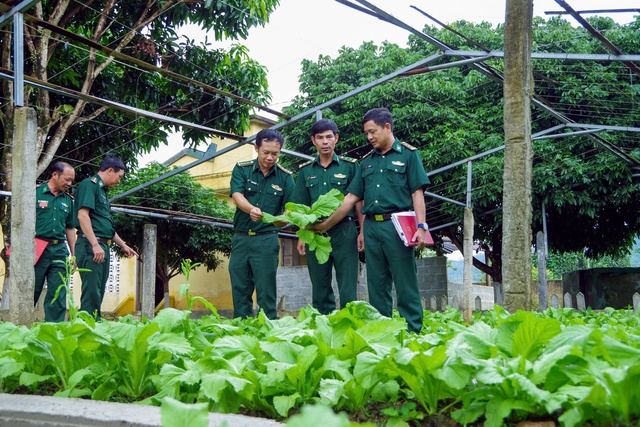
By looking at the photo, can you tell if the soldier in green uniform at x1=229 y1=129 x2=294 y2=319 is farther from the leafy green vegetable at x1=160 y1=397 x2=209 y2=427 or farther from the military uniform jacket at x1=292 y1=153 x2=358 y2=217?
the leafy green vegetable at x1=160 y1=397 x2=209 y2=427

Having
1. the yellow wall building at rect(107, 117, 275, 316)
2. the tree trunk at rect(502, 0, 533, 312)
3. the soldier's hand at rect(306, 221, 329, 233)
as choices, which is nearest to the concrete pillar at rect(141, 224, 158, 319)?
the soldier's hand at rect(306, 221, 329, 233)

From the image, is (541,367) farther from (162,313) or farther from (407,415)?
(162,313)

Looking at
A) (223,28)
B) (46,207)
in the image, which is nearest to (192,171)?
(223,28)

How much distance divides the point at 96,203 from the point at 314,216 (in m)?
2.39

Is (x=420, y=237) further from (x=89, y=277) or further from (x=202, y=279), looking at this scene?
(x=202, y=279)

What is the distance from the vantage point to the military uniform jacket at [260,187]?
6203mm

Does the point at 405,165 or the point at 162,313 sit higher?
the point at 405,165

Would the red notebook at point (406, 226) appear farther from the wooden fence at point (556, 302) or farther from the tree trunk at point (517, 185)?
the wooden fence at point (556, 302)

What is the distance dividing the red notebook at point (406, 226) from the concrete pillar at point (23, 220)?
2896 mm

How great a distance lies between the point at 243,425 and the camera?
2254mm

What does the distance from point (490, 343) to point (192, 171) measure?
23121 mm

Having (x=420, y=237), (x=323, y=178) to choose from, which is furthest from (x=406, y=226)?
(x=323, y=178)

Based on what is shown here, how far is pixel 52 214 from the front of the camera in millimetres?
6789

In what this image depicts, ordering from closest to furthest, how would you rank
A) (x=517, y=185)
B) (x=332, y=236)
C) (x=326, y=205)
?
(x=517, y=185), (x=326, y=205), (x=332, y=236)
